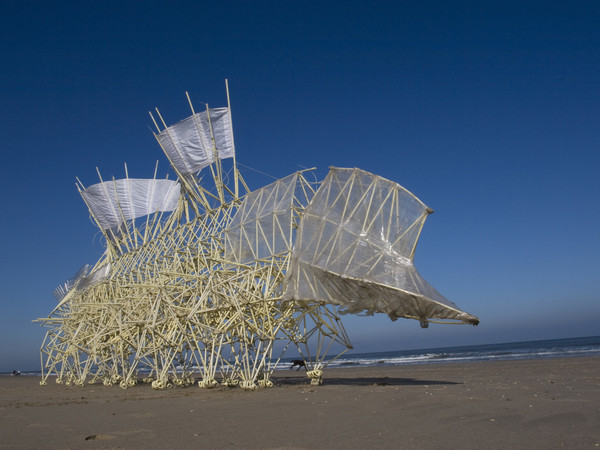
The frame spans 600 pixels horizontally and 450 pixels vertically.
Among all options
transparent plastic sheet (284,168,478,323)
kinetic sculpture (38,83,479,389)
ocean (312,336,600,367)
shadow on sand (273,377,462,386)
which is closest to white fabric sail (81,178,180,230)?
kinetic sculpture (38,83,479,389)

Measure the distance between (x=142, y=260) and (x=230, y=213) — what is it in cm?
661

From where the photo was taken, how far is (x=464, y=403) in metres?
9.60

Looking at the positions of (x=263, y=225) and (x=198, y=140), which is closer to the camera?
(x=263, y=225)

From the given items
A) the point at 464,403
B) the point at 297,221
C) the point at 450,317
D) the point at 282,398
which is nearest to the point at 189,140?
the point at 297,221

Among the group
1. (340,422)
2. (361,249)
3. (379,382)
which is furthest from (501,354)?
(340,422)

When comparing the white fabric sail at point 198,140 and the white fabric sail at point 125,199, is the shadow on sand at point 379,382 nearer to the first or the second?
the white fabric sail at point 198,140

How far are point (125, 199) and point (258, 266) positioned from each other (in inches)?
524

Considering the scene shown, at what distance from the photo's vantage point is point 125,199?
87.5 feet

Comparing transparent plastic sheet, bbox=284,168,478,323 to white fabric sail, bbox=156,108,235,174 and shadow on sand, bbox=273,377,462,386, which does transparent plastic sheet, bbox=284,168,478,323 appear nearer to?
shadow on sand, bbox=273,377,462,386

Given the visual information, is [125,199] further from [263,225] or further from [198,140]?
[263,225]

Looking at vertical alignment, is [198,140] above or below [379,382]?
above

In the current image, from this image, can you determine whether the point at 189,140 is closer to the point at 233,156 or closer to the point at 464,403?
the point at 233,156

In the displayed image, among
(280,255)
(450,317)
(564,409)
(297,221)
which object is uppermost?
(297,221)

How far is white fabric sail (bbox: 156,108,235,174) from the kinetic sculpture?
41 mm
